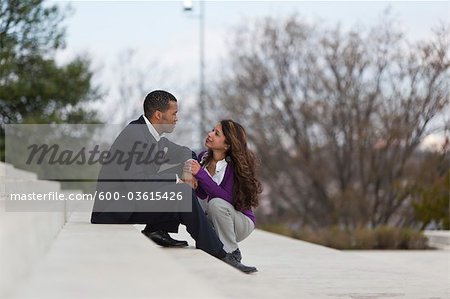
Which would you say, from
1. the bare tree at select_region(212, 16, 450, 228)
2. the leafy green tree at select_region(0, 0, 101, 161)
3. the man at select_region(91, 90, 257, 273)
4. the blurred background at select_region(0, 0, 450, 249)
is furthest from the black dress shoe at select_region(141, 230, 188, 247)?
the bare tree at select_region(212, 16, 450, 228)

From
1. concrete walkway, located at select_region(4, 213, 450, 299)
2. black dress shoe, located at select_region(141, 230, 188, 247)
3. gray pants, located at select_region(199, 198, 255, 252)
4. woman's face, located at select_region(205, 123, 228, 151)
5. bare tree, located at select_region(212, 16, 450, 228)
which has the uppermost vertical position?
bare tree, located at select_region(212, 16, 450, 228)

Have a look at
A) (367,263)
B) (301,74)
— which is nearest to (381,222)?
(301,74)

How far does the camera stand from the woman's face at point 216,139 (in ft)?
25.8

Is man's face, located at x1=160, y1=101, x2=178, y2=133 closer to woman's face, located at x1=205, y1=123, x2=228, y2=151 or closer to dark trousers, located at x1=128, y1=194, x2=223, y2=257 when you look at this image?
woman's face, located at x1=205, y1=123, x2=228, y2=151

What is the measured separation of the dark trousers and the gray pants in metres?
0.29

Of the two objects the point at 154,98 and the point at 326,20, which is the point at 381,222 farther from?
the point at 154,98

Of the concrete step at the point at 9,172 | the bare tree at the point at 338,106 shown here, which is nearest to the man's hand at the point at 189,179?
the concrete step at the point at 9,172

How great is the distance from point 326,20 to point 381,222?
6040 millimetres

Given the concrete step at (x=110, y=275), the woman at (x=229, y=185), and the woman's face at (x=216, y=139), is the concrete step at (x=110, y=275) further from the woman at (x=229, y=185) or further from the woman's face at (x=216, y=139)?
the woman's face at (x=216, y=139)

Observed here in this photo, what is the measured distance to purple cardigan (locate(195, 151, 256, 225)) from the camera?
25.0ft

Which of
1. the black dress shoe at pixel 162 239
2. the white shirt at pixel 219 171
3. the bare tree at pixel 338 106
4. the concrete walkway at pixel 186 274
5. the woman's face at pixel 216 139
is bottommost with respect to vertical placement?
the concrete walkway at pixel 186 274

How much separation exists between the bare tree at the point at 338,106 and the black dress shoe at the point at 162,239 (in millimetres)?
18338

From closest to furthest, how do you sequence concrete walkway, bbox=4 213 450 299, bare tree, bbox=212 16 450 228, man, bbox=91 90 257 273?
1. concrete walkway, bbox=4 213 450 299
2. man, bbox=91 90 257 273
3. bare tree, bbox=212 16 450 228

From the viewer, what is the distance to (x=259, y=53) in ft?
93.9
